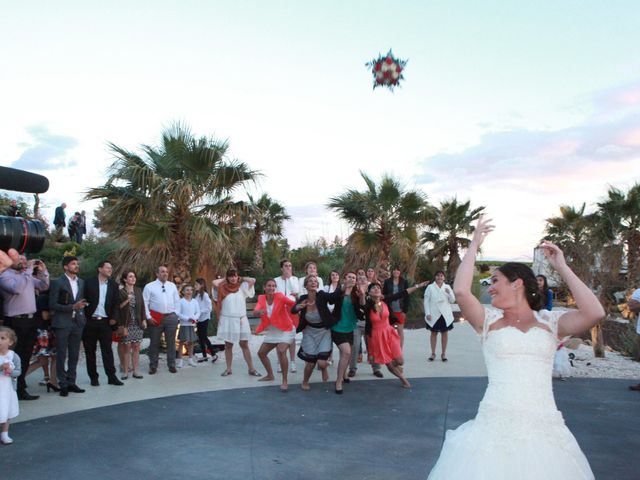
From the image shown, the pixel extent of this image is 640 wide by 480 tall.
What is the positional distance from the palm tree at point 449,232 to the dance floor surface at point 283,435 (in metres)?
14.8

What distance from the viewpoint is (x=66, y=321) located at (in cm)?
853

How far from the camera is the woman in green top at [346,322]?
9.05 metres

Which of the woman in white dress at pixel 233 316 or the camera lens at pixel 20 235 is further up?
the camera lens at pixel 20 235

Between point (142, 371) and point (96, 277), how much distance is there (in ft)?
6.83

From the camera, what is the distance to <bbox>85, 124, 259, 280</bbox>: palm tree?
12.5 m

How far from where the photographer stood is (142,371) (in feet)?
34.3

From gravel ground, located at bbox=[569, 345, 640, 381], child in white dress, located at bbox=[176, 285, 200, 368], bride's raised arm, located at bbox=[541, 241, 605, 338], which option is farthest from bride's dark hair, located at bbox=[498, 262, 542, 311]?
child in white dress, located at bbox=[176, 285, 200, 368]

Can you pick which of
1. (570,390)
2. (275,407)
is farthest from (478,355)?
(275,407)

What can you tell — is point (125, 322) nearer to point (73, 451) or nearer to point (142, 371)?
point (142, 371)

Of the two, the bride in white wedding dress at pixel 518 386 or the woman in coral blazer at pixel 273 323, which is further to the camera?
the woman in coral blazer at pixel 273 323

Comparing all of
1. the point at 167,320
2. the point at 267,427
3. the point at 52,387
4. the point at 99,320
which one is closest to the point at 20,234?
the point at 99,320

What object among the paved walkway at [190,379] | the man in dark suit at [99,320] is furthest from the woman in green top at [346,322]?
the man in dark suit at [99,320]

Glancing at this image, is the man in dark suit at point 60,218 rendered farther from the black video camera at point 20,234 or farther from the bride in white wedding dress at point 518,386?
the bride in white wedding dress at point 518,386

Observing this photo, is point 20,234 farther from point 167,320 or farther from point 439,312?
point 439,312
